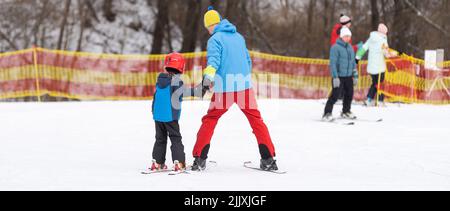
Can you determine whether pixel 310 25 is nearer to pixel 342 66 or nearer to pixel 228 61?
pixel 342 66

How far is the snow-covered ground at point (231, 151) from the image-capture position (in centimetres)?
593

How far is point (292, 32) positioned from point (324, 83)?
45.0 feet

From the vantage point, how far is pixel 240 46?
6.42m

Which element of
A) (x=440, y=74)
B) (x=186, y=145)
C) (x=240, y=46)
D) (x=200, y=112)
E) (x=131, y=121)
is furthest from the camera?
(x=440, y=74)

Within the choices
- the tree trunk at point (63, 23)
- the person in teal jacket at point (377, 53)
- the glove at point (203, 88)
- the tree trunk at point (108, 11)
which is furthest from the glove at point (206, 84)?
the tree trunk at point (108, 11)

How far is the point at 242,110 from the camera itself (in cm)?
638

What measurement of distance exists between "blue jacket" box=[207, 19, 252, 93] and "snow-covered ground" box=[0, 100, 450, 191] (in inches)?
31.4

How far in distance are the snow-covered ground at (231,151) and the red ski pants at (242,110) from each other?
0.77 feet

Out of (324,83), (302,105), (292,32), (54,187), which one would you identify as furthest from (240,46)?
(292,32)

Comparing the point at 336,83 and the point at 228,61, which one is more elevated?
the point at 228,61

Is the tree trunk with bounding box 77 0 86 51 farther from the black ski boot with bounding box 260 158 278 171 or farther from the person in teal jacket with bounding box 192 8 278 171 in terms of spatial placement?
the black ski boot with bounding box 260 158 278 171

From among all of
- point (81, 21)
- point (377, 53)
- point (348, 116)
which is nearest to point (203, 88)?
point (348, 116)

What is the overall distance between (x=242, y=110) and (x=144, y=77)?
12317mm
